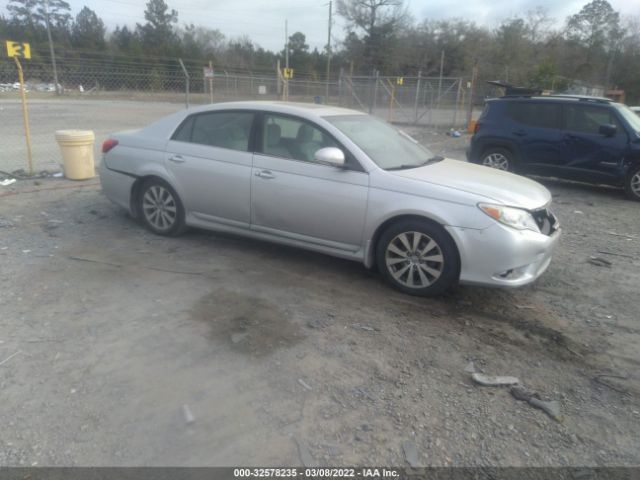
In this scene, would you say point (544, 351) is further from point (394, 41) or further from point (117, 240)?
point (394, 41)

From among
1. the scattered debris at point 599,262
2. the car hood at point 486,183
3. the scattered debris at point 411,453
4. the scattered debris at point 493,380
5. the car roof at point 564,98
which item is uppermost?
the car roof at point 564,98

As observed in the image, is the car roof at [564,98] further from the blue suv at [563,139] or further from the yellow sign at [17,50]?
the yellow sign at [17,50]

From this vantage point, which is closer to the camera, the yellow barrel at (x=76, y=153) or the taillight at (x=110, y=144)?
the taillight at (x=110, y=144)

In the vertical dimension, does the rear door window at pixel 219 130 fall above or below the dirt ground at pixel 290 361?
above

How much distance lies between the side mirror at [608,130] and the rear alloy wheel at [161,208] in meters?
7.40

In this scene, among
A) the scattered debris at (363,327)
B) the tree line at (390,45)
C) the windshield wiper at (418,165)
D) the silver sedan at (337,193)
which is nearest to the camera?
the scattered debris at (363,327)

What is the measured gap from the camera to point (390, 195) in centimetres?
446

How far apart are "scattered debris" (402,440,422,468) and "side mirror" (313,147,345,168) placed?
2579mm

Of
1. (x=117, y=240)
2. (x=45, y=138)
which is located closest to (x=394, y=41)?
(x=45, y=138)

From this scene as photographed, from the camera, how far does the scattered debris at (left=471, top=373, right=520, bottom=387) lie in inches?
128

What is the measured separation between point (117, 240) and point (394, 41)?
193ft

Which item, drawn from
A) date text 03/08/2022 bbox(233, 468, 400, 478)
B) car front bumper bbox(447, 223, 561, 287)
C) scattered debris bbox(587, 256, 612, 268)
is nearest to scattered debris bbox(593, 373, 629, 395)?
car front bumper bbox(447, 223, 561, 287)

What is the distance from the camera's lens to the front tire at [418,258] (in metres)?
4.29

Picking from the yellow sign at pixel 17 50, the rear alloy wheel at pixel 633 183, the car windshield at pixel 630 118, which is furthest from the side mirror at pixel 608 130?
the yellow sign at pixel 17 50
